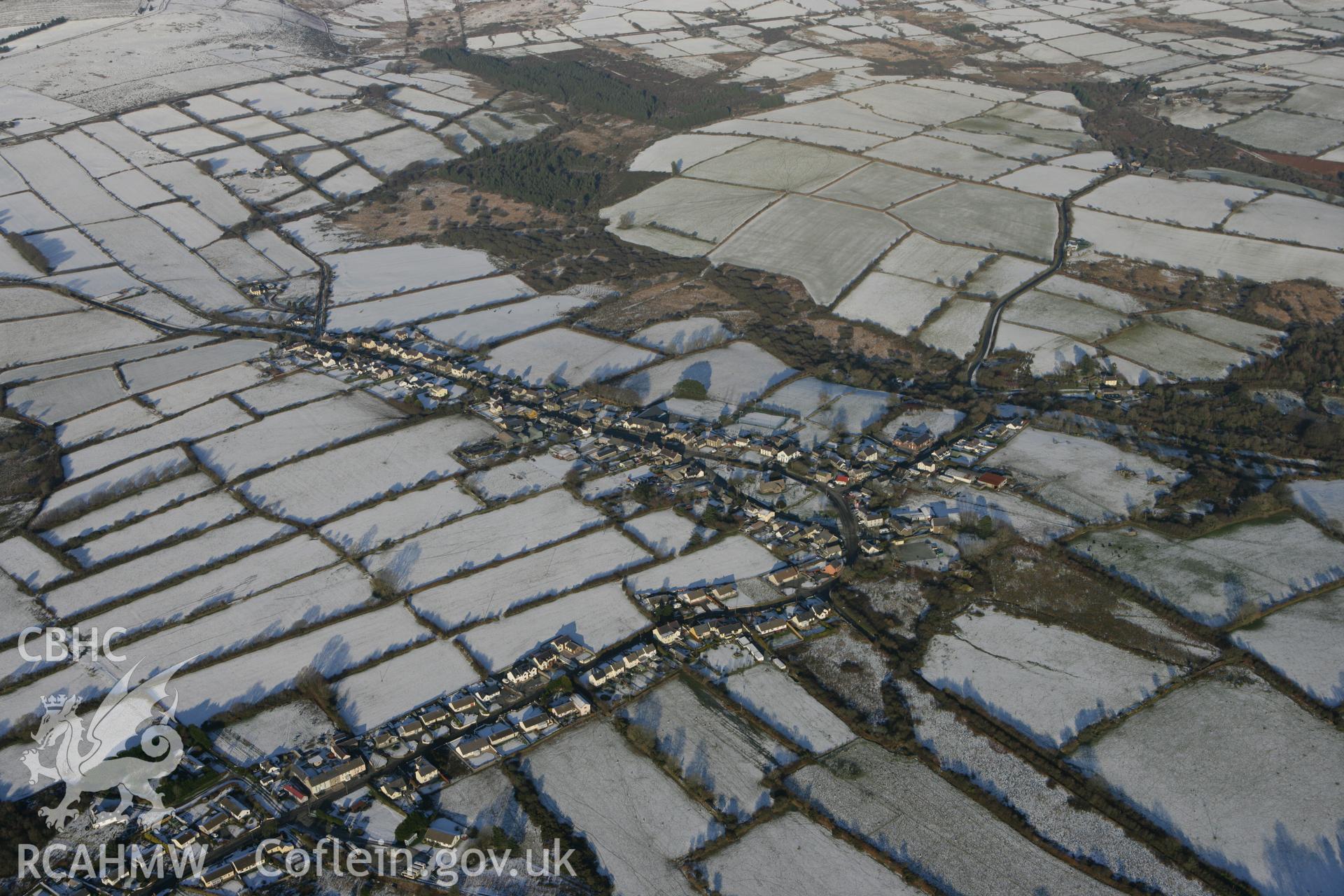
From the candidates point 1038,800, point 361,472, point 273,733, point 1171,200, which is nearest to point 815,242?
point 1171,200

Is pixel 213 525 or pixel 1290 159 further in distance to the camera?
pixel 1290 159

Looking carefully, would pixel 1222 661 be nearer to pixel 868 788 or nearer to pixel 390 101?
pixel 868 788

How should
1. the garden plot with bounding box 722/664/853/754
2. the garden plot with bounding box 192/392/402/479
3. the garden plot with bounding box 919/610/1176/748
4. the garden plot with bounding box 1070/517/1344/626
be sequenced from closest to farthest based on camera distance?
1. the garden plot with bounding box 722/664/853/754
2. the garden plot with bounding box 919/610/1176/748
3. the garden plot with bounding box 1070/517/1344/626
4. the garden plot with bounding box 192/392/402/479

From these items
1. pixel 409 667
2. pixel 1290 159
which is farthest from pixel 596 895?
→ pixel 1290 159

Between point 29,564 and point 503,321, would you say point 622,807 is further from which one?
point 503,321

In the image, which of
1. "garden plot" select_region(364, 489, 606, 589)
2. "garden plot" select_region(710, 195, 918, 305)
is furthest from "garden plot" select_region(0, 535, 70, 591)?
"garden plot" select_region(710, 195, 918, 305)

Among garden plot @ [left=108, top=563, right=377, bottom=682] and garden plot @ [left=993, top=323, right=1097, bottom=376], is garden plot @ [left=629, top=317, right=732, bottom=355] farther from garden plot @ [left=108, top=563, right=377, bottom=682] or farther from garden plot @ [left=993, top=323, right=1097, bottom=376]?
garden plot @ [left=108, top=563, right=377, bottom=682]
